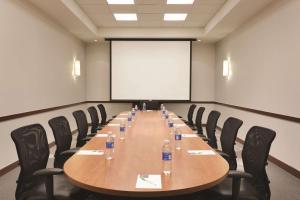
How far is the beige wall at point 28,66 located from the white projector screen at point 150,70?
1.86 m

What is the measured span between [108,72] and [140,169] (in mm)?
7946

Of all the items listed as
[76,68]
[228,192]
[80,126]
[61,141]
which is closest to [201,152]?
[228,192]

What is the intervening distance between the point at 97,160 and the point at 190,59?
7.20m

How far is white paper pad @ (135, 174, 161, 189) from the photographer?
1781mm

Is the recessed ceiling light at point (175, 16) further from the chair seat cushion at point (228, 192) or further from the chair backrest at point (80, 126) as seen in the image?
the chair seat cushion at point (228, 192)

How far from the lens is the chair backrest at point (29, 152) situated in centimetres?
229

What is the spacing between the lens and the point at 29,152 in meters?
2.43

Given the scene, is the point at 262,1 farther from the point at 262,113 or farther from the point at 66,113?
the point at 66,113

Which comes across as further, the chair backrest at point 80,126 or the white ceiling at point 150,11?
the white ceiling at point 150,11

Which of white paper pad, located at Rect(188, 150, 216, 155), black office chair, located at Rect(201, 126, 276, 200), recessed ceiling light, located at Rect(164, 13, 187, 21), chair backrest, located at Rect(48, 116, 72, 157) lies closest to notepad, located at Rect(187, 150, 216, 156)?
white paper pad, located at Rect(188, 150, 216, 155)

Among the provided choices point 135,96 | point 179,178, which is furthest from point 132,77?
point 179,178

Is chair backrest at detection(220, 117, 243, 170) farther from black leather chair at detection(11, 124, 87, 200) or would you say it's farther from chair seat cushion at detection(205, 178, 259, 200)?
black leather chair at detection(11, 124, 87, 200)

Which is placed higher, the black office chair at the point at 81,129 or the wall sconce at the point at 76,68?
the wall sconce at the point at 76,68

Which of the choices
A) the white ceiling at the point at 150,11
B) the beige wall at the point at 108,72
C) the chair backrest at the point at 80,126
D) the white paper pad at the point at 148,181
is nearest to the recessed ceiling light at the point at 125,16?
the white ceiling at the point at 150,11
